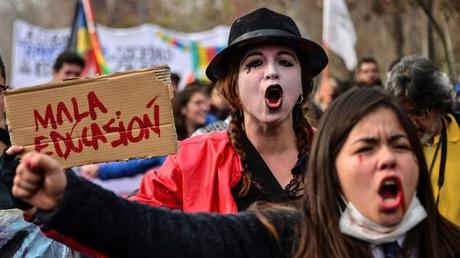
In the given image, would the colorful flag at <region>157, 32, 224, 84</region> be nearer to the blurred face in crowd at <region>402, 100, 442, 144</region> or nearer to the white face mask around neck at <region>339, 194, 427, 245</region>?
the blurred face in crowd at <region>402, 100, 442, 144</region>

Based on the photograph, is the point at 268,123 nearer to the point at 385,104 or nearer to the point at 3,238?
the point at 3,238

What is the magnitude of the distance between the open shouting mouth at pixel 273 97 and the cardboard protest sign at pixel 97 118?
0.91m

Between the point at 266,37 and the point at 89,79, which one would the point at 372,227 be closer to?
the point at 89,79

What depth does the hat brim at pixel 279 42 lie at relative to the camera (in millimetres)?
4289

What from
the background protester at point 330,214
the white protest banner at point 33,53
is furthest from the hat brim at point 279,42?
the white protest banner at point 33,53

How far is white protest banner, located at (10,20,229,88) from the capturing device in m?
12.6

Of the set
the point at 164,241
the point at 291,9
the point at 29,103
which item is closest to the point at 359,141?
the point at 164,241

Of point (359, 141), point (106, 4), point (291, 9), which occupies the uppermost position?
point (106, 4)

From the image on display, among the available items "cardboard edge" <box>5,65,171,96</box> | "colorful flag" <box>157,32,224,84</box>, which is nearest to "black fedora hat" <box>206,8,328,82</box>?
"cardboard edge" <box>5,65,171,96</box>

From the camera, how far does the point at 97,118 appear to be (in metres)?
3.35

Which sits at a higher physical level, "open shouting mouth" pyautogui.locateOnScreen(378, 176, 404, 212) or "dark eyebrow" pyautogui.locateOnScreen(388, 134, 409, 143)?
"dark eyebrow" pyautogui.locateOnScreen(388, 134, 409, 143)

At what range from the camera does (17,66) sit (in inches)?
495

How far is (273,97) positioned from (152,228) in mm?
1732

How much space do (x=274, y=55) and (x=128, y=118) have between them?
1.10 meters
